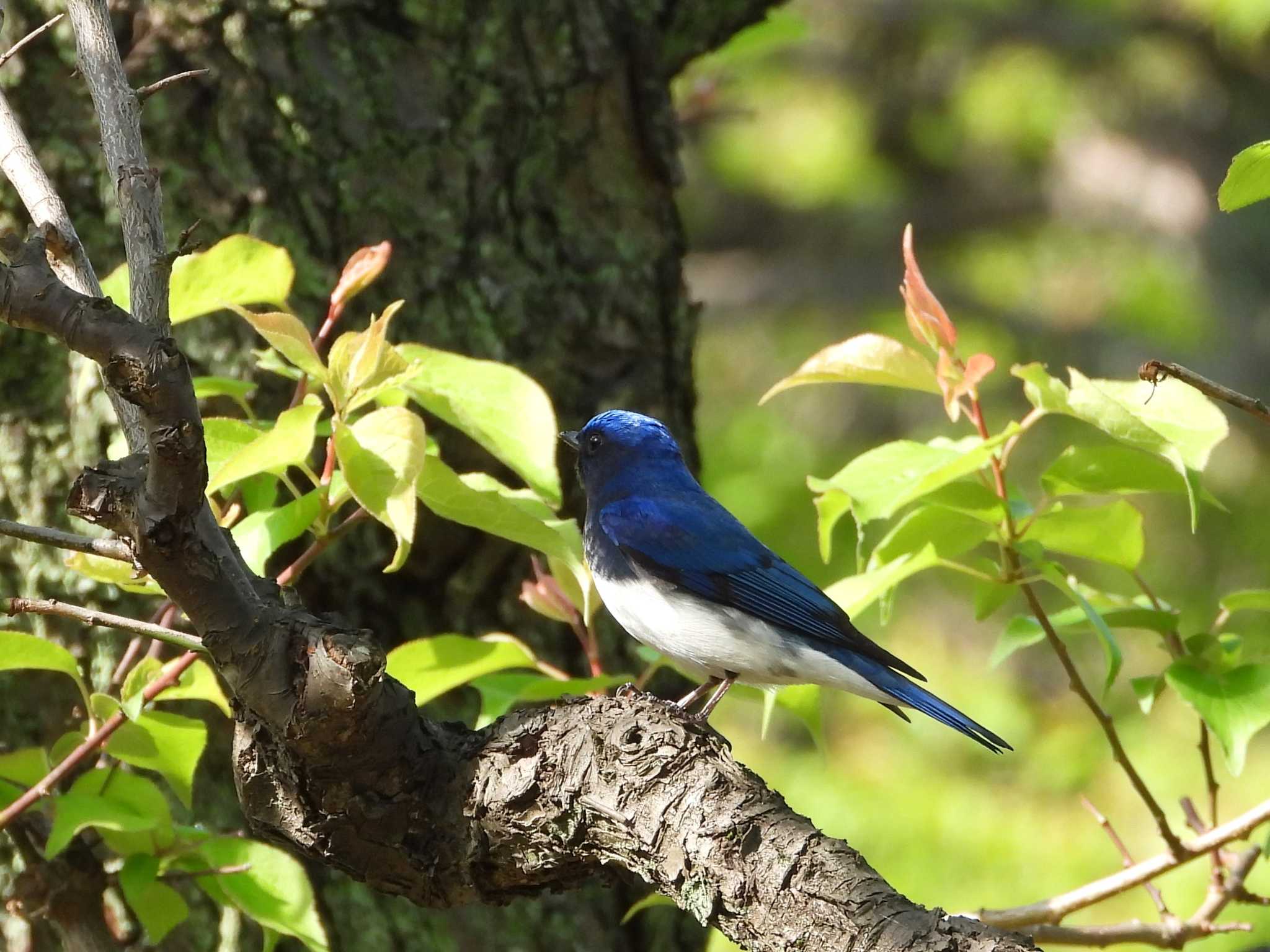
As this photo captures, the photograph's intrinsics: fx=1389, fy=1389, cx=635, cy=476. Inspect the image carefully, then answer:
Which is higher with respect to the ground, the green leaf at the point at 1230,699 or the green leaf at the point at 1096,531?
the green leaf at the point at 1096,531

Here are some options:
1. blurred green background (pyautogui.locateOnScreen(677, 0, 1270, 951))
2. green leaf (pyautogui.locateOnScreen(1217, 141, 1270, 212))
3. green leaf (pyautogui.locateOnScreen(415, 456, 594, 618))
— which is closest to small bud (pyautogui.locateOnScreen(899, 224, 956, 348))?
green leaf (pyautogui.locateOnScreen(1217, 141, 1270, 212))

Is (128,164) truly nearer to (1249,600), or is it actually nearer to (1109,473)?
(1109,473)

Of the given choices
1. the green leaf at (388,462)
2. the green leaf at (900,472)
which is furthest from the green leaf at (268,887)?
the green leaf at (900,472)

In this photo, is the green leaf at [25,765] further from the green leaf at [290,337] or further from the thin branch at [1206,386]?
the thin branch at [1206,386]

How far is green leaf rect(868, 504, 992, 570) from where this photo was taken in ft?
6.74

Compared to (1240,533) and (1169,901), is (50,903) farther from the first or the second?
(1240,533)

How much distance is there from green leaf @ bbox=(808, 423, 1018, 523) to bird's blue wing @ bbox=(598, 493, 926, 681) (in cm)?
74

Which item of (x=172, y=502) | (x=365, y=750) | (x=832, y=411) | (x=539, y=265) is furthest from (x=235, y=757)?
(x=832, y=411)

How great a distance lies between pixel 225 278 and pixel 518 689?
785 millimetres

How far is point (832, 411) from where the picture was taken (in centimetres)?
969

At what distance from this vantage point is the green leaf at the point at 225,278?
80.9 inches

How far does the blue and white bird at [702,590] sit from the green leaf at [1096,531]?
0.42 metres

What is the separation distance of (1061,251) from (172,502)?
29.9 feet

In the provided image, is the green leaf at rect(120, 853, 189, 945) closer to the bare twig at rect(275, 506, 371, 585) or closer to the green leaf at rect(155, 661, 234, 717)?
the green leaf at rect(155, 661, 234, 717)
